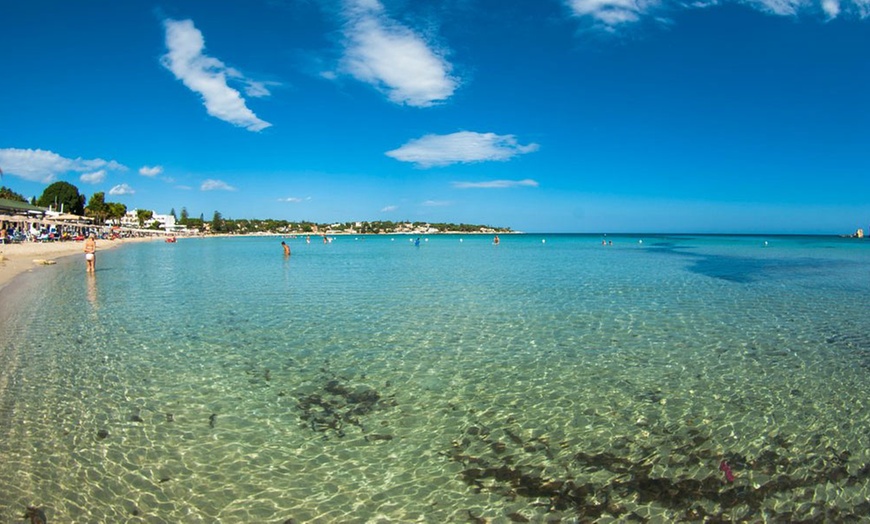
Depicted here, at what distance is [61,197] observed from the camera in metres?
126

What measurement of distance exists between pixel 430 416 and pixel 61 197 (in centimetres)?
15245

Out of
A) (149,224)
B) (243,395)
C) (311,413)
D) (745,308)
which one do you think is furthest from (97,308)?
(149,224)

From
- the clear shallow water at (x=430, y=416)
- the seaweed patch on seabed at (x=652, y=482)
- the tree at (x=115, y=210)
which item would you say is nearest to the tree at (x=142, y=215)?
the tree at (x=115, y=210)

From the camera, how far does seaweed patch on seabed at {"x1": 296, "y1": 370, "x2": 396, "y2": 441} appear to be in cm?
761

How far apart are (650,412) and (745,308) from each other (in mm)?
13391

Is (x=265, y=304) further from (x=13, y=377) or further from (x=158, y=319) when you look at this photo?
(x=13, y=377)

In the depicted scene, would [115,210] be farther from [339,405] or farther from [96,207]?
[339,405]

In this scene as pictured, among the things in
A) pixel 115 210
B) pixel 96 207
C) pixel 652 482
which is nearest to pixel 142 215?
pixel 115 210

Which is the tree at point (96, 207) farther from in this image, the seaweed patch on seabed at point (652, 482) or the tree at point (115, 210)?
the seaweed patch on seabed at point (652, 482)

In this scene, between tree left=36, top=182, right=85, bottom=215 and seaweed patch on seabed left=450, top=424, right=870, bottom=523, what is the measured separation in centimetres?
14979

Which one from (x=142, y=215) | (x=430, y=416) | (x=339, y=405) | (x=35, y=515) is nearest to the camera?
(x=35, y=515)

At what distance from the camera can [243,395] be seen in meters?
8.90

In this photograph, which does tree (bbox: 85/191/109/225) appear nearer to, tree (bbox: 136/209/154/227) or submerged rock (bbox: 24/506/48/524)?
tree (bbox: 136/209/154/227)

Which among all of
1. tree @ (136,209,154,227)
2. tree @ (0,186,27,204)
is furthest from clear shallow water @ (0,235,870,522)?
tree @ (136,209,154,227)
